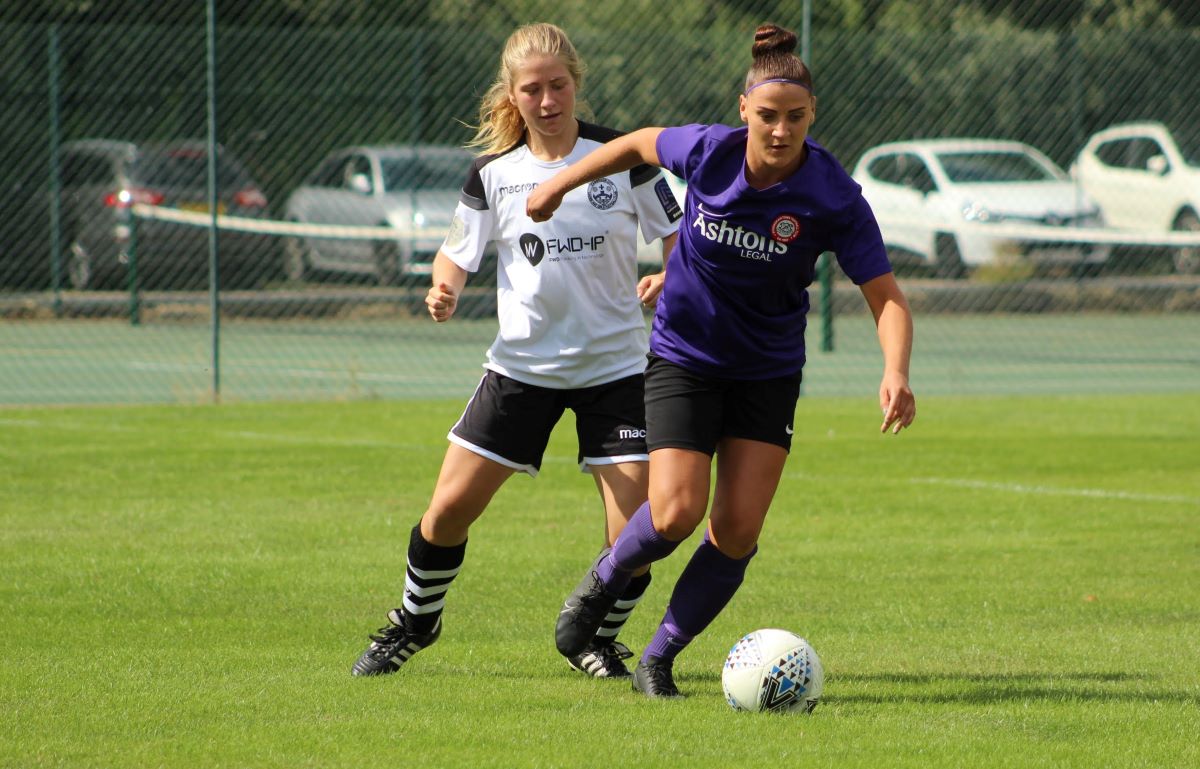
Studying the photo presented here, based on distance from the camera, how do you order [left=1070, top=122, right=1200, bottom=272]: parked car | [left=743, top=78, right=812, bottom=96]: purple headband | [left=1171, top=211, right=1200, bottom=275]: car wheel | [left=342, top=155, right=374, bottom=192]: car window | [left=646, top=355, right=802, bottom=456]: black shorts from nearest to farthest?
[left=743, top=78, right=812, bottom=96]: purple headband < [left=646, top=355, right=802, bottom=456]: black shorts < [left=342, top=155, right=374, bottom=192]: car window < [left=1171, top=211, right=1200, bottom=275]: car wheel < [left=1070, top=122, right=1200, bottom=272]: parked car

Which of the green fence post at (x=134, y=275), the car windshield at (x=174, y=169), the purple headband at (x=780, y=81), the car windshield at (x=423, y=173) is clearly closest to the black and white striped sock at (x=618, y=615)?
the purple headband at (x=780, y=81)

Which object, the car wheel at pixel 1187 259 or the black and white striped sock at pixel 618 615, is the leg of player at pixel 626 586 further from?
the car wheel at pixel 1187 259

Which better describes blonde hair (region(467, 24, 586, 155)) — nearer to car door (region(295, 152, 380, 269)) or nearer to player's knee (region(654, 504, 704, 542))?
player's knee (region(654, 504, 704, 542))

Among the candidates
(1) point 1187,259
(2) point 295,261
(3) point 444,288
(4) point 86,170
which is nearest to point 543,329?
(3) point 444,288

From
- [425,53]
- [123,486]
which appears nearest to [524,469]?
[123,486]

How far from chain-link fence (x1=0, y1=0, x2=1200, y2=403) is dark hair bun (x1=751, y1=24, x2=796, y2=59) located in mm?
9599

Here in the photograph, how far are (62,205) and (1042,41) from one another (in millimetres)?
11276

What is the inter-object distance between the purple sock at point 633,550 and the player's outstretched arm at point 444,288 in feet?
2.74

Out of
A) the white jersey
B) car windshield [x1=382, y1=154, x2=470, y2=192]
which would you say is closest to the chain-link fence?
car windshield [x1=382, y1=154, x2=470, y2=192]

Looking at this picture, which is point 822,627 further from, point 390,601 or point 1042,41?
point 1042,41

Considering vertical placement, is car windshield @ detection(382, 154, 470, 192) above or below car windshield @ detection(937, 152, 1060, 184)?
above

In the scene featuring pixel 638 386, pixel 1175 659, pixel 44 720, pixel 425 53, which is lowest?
pixel 425 53

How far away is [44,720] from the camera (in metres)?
4.62

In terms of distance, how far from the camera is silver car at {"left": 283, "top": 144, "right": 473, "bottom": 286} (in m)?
18.5
